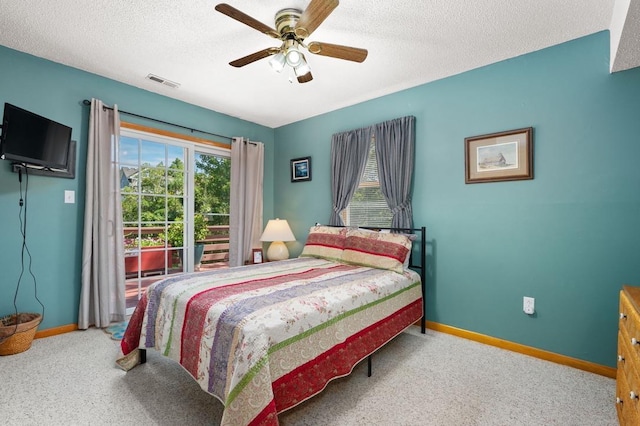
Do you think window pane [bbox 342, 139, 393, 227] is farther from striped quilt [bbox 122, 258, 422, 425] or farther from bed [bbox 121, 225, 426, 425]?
striped quilt [bbox 122, 258, 422, 425]

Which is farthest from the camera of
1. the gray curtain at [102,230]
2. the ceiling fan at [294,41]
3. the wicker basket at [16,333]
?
the gray curtain at [102,230]

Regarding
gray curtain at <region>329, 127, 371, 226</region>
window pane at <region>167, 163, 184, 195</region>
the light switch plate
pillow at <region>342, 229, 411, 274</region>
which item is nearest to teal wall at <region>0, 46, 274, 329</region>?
the light switch plate

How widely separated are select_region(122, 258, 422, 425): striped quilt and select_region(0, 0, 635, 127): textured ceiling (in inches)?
74.2

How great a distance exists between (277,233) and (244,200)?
674mm

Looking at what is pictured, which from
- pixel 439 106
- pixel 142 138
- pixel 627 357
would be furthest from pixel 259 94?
pixel 627 357

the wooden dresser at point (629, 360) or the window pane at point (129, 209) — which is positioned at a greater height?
the window pane at point (129, 209)

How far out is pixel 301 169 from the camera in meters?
4.23

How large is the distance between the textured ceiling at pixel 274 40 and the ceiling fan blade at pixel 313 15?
0.77ft

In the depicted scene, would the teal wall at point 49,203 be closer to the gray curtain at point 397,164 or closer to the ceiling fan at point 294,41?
the ceiling fan at point 294,41

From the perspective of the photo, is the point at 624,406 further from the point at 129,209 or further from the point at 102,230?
the point at 129,209

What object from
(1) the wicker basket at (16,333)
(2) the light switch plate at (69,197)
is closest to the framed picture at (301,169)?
(2) the light switch plate at (69,197)

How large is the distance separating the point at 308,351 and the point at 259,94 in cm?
284

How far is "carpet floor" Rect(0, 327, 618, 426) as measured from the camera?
64.4 inches

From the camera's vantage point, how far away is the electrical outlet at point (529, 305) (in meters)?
2.42
